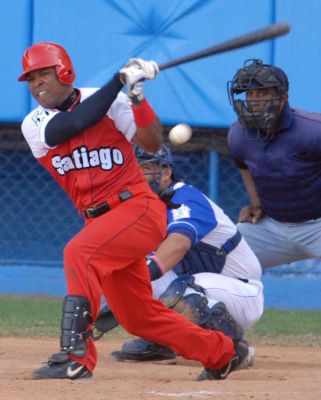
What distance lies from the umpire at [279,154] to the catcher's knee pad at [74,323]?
2032 mm

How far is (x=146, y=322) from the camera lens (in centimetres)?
484

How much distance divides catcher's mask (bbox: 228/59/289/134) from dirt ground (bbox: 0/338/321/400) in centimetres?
130

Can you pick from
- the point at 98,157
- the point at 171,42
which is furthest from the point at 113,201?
the point at 171,42

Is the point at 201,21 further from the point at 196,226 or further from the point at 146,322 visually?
the point at 146,322

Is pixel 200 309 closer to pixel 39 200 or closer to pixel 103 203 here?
pixel 103 203

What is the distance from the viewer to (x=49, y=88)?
4.84m

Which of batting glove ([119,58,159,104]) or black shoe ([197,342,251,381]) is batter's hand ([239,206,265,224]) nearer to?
black shoe ([197,342,251,381])

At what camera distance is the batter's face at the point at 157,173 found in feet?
18.9

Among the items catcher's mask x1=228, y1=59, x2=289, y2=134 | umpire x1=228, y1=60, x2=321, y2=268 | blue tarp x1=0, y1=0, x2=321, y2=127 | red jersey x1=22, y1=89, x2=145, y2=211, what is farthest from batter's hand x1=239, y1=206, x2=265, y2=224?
blue tarp x1=0, y1=0, x2=321, y2=127

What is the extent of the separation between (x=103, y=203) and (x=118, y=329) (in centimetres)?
297

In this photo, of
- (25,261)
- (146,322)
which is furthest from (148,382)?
(25,261)

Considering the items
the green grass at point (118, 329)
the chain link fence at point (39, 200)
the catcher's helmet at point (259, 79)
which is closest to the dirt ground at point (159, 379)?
the green grass at point (118, 329)

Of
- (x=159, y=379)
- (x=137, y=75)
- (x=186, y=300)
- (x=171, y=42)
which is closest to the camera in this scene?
(x=137, y=75)

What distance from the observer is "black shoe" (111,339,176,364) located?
594cm
